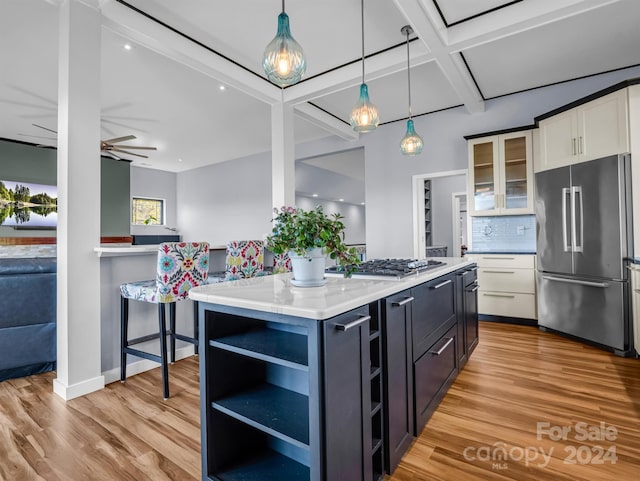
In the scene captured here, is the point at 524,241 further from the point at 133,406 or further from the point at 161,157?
the point at 161,157

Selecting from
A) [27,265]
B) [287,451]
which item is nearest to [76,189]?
[27,265]

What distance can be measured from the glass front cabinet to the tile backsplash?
0.22 metres

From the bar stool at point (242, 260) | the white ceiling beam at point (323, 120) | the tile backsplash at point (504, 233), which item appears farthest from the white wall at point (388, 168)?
the bar stool at point (242, 260)

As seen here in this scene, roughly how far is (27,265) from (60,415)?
1255 mm

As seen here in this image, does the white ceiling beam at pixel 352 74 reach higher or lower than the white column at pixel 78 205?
higher

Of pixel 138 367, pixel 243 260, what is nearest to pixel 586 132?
pixel 243 260

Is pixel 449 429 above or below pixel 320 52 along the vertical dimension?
below

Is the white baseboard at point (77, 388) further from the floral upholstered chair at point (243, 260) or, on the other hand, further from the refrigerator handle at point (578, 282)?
the refrigerator handle at point (578, 282)

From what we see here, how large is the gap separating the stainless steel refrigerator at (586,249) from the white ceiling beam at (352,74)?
73.8 inches

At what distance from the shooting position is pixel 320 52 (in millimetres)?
3410

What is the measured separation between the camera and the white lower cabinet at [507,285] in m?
3.86

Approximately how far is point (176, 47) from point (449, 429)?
3.66 m

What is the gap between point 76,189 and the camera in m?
2.34

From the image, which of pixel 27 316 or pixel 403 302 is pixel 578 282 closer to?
pixel 403 302
